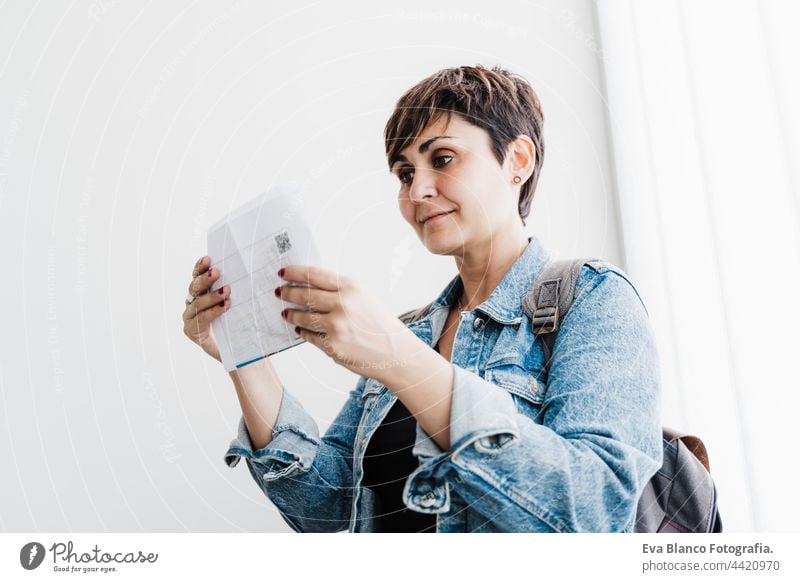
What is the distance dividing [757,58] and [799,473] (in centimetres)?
42

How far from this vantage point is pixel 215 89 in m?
0.76

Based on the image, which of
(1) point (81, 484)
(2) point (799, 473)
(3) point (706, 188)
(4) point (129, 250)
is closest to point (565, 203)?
(3) point (706, 188)

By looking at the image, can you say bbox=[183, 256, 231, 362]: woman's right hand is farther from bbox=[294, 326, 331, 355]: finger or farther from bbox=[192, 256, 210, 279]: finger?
bbox=[294, 326, 331, 355]: finger

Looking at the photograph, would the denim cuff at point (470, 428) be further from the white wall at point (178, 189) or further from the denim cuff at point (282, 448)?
the white wall at point (178, 189)

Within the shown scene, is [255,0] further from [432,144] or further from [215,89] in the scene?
[432,144]

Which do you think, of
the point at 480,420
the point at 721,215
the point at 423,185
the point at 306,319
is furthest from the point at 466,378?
the point at 721,215

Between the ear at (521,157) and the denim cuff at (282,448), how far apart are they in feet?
1.07

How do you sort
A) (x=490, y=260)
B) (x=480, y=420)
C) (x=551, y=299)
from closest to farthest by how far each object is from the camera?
1. (x=480, y=420)
2. (x=551, y=299)
3. (x=490, y=260)

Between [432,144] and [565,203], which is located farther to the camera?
[565,203]

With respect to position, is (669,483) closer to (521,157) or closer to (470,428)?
(470,428)

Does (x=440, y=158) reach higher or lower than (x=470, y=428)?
higher

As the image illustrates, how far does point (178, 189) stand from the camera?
74cm

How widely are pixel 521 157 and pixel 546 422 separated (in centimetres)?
28

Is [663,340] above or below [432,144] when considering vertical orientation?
below
